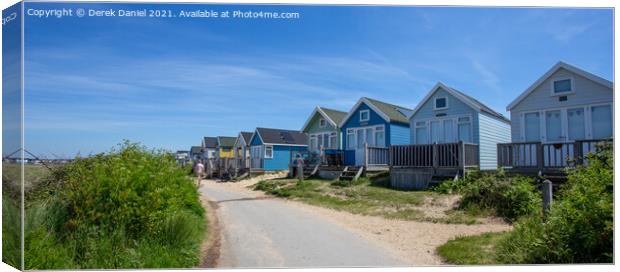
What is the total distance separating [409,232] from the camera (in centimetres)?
892

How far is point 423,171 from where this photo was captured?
15594 mm

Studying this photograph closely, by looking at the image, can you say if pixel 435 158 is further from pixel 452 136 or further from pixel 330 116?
pixel 330 116

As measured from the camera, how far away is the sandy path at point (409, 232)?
707 cm

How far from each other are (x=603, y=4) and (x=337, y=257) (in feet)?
19.5

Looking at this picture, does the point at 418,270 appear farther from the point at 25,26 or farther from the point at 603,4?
the point at 25,26

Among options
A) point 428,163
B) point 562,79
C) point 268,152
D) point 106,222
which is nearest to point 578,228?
point 106,222

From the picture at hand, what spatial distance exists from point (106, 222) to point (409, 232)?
571 centimetres

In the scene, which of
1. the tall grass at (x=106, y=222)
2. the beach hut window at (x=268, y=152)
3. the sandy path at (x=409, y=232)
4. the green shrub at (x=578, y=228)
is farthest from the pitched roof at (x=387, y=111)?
the tall grass at (x=106, y=222)

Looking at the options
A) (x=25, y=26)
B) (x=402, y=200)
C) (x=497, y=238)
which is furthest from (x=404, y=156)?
(x=25, y=26)

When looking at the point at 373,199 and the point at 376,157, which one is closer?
the point at 373,199

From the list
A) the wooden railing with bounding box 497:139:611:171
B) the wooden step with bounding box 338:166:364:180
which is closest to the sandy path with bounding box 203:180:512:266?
the wooden railing with bounding box 497:139:611:171

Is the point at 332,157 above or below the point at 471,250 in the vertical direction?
above

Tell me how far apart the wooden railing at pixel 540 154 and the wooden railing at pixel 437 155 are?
4.04 feet

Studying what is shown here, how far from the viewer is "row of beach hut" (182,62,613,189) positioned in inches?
482
